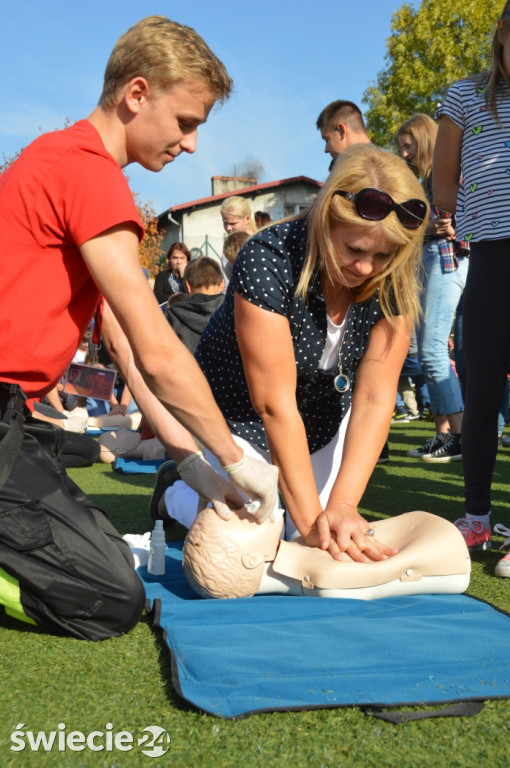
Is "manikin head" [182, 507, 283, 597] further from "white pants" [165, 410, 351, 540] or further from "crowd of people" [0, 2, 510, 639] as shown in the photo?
"white pants" [165, 410, 351, 540]

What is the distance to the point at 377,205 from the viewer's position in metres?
2.43

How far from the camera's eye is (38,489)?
7.11 ft

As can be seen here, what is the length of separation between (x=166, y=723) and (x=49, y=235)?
1.22 metres

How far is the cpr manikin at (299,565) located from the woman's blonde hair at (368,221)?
0.84 m

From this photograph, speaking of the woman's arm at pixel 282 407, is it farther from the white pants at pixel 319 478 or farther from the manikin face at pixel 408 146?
the manikin face at pixel 408 146

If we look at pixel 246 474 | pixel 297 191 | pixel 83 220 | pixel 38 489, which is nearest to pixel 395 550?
pixel 246 474

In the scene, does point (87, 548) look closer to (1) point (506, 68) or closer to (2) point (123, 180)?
(2) point (123, 180)

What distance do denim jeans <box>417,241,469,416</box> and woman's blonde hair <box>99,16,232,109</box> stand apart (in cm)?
302

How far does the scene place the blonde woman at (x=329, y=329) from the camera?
249cm

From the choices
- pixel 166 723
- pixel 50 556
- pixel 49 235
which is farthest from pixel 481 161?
pixel 166 723

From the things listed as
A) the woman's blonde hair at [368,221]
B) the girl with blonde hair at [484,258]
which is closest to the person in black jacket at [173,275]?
the girl with blonde hair at [484,258]

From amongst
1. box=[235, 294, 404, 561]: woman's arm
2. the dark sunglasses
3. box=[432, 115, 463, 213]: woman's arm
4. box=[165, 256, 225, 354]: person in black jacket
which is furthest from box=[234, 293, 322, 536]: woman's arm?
box=[165, 256, 225, 354]: person in black jacket

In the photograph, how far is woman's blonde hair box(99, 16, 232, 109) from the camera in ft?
6.81

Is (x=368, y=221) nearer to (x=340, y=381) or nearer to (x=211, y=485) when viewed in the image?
(x=340, y=381)
